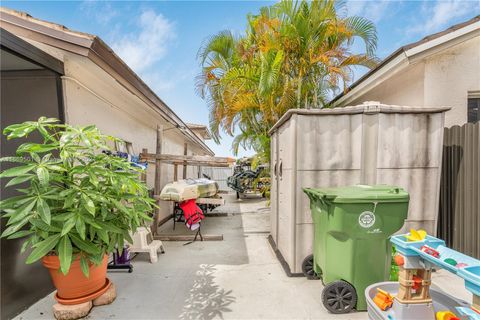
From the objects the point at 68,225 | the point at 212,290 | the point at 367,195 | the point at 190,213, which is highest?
the point at 367,195

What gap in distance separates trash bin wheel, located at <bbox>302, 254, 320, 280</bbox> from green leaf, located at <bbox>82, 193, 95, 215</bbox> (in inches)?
111

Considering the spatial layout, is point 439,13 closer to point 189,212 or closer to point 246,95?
point 246,95

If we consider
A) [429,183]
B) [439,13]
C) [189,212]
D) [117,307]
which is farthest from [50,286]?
[439,13]

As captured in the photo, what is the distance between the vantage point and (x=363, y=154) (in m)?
3.76

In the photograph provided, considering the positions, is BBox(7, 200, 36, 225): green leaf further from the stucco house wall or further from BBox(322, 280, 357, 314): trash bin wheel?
the stucco house wall

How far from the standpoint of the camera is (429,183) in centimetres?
384

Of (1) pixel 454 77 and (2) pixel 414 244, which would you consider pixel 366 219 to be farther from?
(1) pixel 454 77

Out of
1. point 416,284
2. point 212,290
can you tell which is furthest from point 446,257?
point 212,290

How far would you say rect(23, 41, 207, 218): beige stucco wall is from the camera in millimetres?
3590

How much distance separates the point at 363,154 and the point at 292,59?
3947 millimetres

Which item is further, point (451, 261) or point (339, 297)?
point (339, 297)

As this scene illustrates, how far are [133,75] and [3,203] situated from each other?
8.69 feet

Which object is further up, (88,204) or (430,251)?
(88,204)

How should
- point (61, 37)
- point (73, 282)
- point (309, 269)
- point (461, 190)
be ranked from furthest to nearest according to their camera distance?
point (461, 190) < point (309, 269) < point (61, 37) < point (73, 282)
